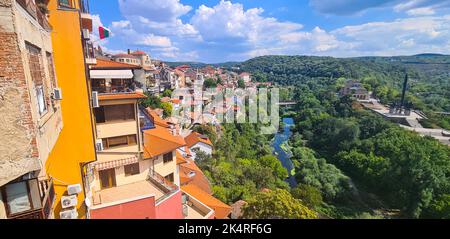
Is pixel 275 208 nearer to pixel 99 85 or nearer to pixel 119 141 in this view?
pixel 119 141

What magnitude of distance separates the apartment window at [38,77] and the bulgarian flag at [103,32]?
11.6ft

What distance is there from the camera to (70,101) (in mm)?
5281

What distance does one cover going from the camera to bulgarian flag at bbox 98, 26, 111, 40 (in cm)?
670

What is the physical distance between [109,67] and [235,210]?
1037 cm

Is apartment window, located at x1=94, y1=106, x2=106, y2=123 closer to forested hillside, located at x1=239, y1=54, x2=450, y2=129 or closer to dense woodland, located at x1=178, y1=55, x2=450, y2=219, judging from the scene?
dense woodland, located at x1=178, y1=55, x2=450, y2=219

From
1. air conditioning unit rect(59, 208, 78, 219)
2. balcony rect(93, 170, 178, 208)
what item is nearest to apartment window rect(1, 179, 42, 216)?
air conditioning unit rect(59, 208, 78, 219)

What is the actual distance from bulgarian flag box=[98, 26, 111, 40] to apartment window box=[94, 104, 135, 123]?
6.81 feet

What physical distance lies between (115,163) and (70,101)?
3242mm

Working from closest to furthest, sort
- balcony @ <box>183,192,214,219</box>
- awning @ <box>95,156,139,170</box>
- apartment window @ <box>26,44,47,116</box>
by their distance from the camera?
1. apartment window @ <box>26,44,47,116</box>
2. awning @ <box>95,156,139,170</box>
3. balcony @ <box>183,192,214,219</box>

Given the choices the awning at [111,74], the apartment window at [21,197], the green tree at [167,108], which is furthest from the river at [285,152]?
the apartment window at [21,197]

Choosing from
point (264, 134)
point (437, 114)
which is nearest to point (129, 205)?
point (264, 134)

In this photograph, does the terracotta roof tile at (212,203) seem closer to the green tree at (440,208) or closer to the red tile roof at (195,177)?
the red tile roof at (195,177)
